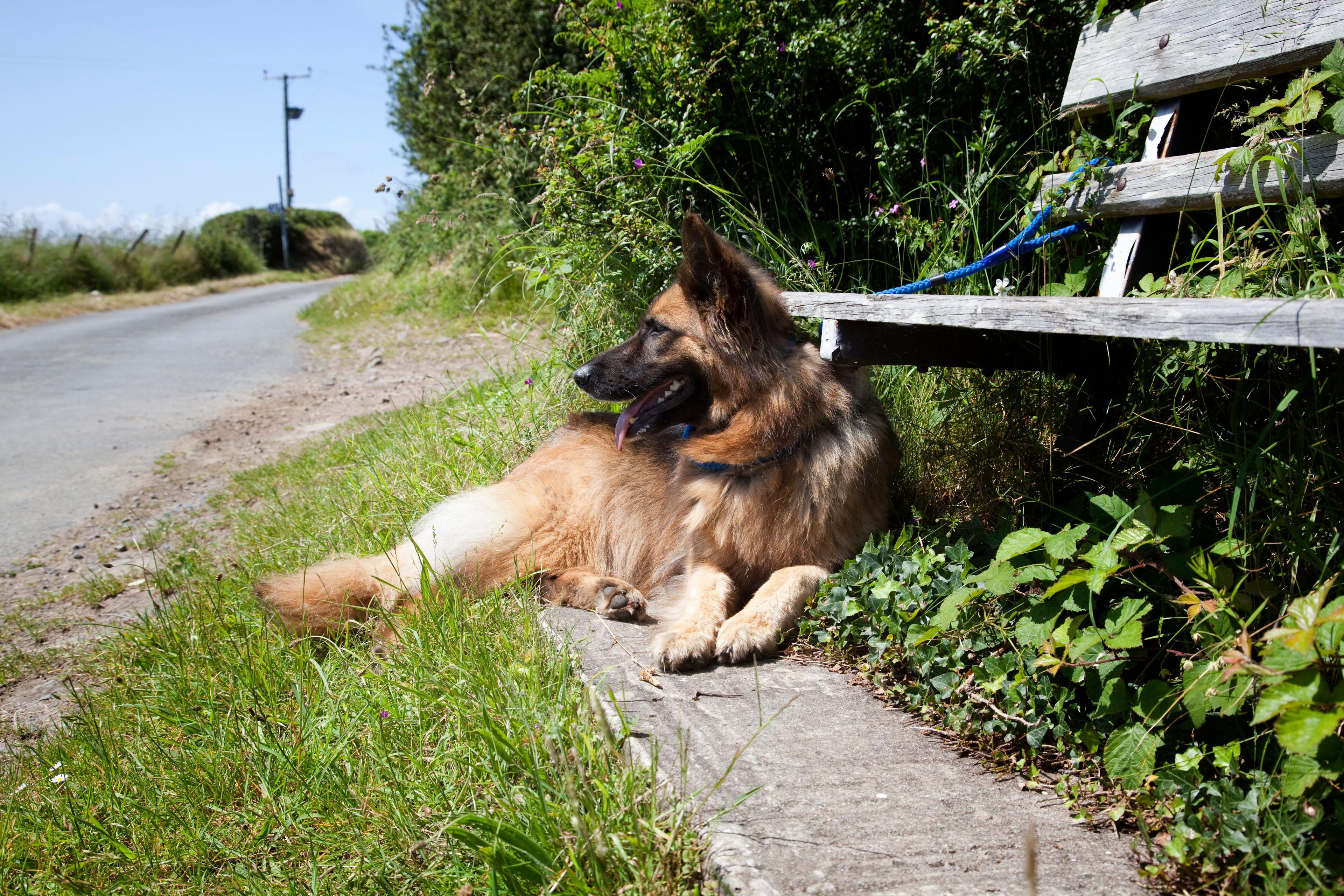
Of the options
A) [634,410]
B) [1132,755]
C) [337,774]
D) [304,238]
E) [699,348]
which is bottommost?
[337,774]

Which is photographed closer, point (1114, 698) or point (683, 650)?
point (1114, 698)

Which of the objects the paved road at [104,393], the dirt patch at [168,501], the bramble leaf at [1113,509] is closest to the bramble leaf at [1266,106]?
the bramble leaf at [1113,509]

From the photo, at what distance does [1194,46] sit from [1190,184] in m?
0.60

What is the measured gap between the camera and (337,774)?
206 centimetres

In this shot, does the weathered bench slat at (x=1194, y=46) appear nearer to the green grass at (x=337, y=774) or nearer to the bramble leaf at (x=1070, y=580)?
the bramble leaf at (x=1070, y=580)

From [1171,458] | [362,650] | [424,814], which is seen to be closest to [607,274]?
[362,650]

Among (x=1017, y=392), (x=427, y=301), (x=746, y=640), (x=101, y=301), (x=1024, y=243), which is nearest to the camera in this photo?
(x=746, y=640)

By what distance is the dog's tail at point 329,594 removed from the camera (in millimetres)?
2945

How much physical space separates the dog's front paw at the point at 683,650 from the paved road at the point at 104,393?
14.1ft

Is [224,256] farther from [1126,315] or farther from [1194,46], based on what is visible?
[1126,315]

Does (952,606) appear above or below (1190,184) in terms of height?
below

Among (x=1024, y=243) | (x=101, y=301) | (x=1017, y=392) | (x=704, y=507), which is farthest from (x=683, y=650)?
(x=101, y=301)

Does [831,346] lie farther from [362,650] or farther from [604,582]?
[362,650]

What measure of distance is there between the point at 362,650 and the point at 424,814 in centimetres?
116
